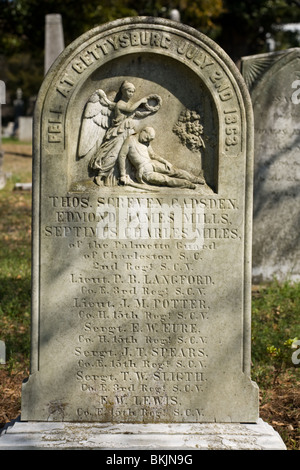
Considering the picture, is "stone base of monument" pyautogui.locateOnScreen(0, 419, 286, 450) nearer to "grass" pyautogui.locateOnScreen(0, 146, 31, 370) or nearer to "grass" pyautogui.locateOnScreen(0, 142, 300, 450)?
"grass" pyautogui.locateOnScreen(0, 142, 300, 450)

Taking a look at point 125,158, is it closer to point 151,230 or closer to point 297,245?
point 151,230

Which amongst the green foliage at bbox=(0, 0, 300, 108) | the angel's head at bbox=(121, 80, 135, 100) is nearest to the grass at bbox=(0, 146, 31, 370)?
the angel's head at bbox=(121, 80, 135, 100)

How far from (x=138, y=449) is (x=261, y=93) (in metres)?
5.06

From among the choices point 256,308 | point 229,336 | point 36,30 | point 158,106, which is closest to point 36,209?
point 158,106

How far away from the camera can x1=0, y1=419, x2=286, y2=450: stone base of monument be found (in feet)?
12.9

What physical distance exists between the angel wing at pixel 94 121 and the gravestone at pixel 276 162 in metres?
3.91

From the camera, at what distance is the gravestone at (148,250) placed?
4.15 meters

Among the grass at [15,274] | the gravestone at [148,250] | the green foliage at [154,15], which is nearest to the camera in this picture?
the gravestone at [148,250]

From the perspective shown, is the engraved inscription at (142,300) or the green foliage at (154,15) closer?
the engraved inscription at (142,300)

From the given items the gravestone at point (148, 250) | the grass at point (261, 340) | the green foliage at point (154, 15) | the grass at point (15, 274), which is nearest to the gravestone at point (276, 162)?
the grass at point (261, 340)

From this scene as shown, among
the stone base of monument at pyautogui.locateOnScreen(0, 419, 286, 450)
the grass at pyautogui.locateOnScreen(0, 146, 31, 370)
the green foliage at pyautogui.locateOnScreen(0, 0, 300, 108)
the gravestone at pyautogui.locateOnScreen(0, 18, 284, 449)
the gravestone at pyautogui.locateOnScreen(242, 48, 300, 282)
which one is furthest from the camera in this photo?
the green foliage at pyautogui.locateOnScreen(0, 0, 300, 108)

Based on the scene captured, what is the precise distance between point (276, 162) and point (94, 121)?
410cm

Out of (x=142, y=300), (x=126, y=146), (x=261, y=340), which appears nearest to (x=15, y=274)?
(x=261, y=340)

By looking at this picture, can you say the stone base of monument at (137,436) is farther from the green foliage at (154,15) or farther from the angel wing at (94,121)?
the green foliage at (154,15)
